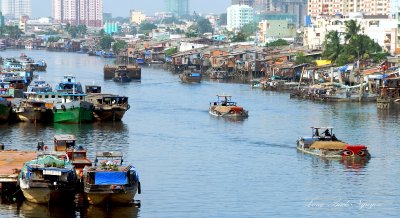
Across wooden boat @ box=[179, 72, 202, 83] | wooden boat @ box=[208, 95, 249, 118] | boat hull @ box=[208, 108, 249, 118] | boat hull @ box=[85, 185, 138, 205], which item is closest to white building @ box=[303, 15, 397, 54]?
wooden boat @ box=[179, 72, 202, 83]

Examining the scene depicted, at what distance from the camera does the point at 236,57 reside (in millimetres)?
75375

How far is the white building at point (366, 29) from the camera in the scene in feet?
231

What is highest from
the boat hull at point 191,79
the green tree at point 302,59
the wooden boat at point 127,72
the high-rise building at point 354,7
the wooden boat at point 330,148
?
the high-rise building at point 354,7

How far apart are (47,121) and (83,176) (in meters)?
15.3

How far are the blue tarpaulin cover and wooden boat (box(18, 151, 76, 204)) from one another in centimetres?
66

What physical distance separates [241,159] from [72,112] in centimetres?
924

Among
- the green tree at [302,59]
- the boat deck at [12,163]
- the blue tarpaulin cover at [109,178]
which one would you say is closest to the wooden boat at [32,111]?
the boat deck at [12,163]

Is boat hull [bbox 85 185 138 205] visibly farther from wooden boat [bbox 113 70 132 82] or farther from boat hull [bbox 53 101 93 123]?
wooden boat [bbox 113 70 132 82]

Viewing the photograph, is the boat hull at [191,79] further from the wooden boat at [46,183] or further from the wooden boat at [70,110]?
the wooden boat at [46,183]

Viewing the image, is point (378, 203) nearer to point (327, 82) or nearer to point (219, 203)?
point (219, 203)

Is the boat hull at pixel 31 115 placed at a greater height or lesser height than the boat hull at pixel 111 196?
greater

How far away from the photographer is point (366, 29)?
75.0m

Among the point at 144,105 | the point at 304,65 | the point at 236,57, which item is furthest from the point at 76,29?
the point at 144,105

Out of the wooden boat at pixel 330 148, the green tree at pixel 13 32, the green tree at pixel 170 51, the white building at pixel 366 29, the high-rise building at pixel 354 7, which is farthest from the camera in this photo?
the green tree at pixel 13 32
